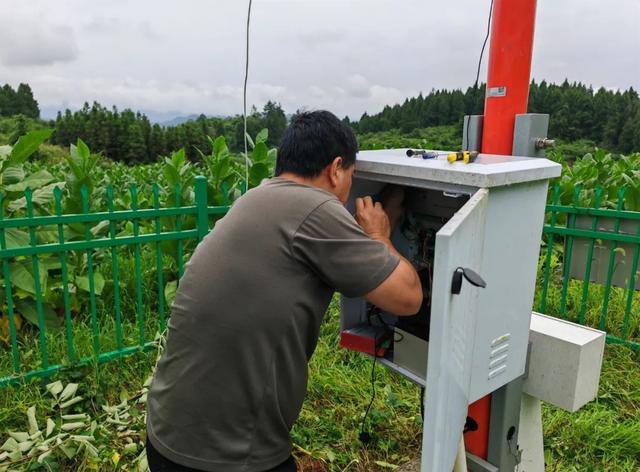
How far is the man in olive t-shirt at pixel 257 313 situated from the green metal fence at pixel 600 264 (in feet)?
10.7

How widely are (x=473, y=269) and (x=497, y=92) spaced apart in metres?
0.87

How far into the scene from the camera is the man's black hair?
164cm

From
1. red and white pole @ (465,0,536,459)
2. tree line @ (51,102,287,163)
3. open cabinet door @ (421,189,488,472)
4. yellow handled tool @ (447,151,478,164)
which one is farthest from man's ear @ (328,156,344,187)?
tree line @ (51,102,287,163)

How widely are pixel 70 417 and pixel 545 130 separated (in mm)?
2804

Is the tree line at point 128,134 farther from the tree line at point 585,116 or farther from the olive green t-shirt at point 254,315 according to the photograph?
the olive green t-shirt at point 254,315

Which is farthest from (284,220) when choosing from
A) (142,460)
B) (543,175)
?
(142,460)

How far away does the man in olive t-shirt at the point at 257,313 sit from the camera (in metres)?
1.46

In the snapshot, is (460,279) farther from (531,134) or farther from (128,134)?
(128,134)

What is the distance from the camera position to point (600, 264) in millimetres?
4289

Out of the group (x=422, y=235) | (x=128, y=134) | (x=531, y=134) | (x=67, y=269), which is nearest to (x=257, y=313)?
(x=422, y=235)

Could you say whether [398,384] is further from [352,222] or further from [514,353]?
[352,222]

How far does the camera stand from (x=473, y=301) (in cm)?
145

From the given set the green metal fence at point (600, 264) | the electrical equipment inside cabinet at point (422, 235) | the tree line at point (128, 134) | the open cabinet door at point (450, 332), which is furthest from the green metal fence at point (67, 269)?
the tree line at point (128, 134)

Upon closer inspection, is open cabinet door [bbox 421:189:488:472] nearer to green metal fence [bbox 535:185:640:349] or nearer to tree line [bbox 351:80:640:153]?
green metal fence [bbox 535:185:640:349]
